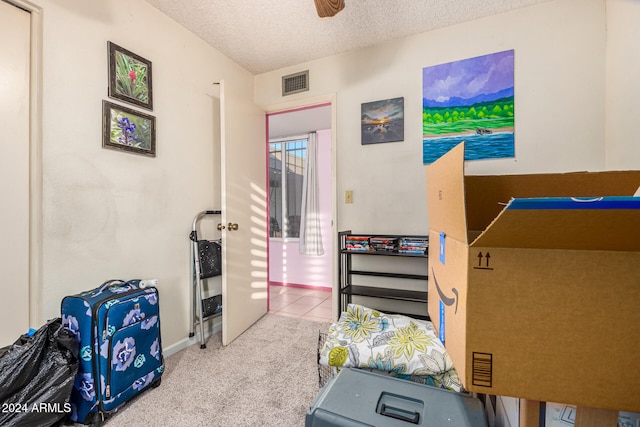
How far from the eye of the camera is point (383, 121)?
2537 mm

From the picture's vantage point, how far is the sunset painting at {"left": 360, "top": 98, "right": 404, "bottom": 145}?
8.15 feet

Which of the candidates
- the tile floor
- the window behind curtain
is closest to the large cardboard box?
the tile floor

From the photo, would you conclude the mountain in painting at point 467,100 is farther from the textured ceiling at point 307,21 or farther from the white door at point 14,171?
the white door at point 14,171

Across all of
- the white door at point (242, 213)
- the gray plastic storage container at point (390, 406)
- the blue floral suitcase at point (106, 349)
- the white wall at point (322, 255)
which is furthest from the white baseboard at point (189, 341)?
the white wall at point (322, 255)

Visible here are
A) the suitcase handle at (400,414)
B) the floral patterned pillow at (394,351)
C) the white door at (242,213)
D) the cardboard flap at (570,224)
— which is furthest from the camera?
the white door at (242,213)

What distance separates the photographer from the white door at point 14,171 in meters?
1.43

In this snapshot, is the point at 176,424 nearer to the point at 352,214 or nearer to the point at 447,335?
the point at 447,335

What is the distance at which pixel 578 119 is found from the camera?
1.99 m

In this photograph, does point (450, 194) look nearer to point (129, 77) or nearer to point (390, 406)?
point (390, 406)

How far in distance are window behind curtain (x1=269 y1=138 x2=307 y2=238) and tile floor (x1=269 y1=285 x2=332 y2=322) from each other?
0.86 m

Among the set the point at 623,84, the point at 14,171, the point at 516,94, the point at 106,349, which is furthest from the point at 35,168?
the point at 623,84

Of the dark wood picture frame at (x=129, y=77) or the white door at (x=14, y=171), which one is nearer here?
the white door at (x=14, y=171)

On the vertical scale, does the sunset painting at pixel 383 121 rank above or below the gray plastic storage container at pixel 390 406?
above

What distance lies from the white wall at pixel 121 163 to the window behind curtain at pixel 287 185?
6.32 ft
